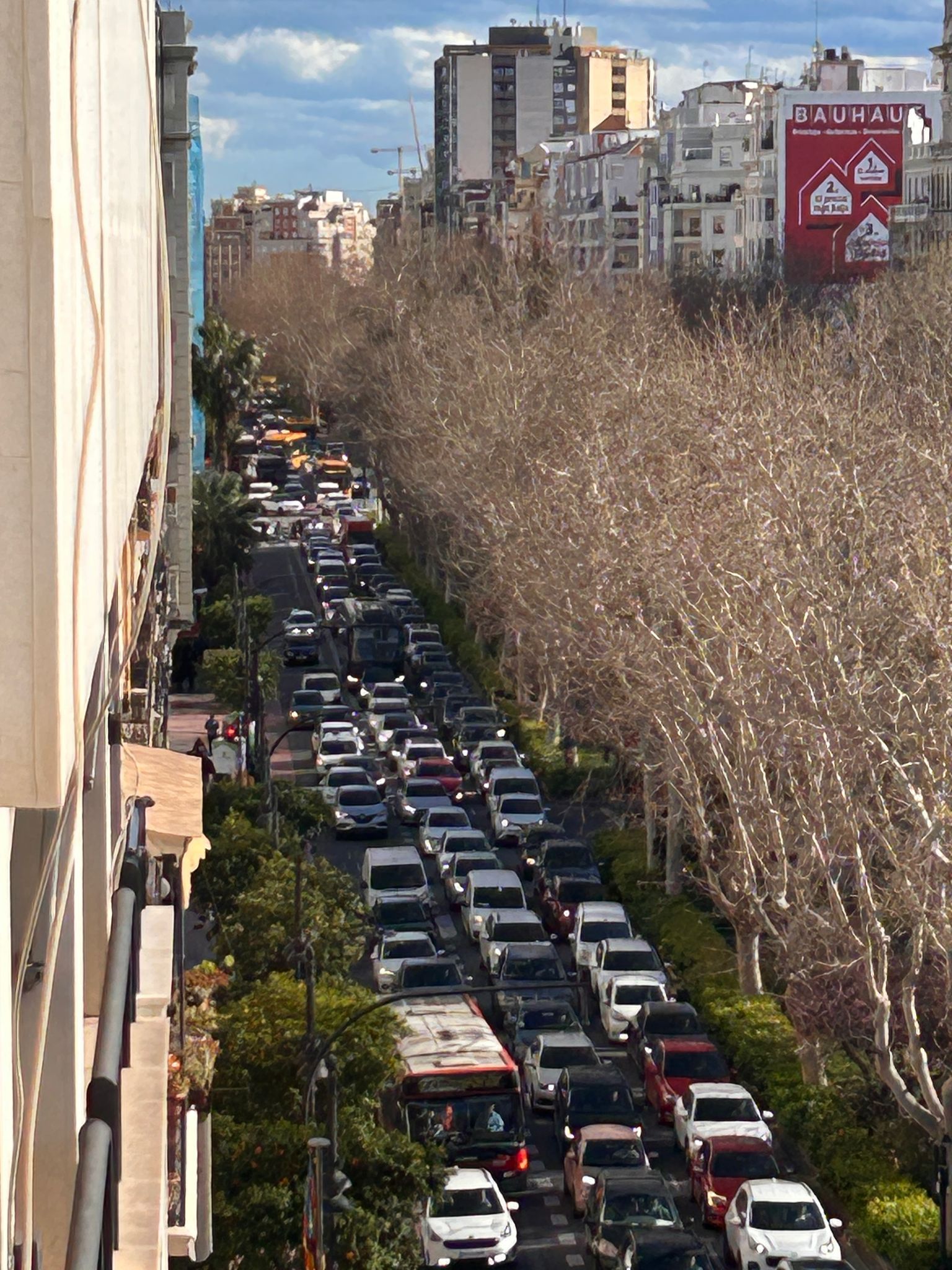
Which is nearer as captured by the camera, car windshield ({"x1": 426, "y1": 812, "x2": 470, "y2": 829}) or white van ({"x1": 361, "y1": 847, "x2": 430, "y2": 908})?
white van ({"x1": 361, "y1": 847, "x2": 430, "y2": 908})

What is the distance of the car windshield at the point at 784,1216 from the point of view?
18516 mm

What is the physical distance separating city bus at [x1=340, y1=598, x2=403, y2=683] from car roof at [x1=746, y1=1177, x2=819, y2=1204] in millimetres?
33674

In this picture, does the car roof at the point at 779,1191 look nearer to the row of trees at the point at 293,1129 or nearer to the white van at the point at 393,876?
the row of trees at the point at 293,1129

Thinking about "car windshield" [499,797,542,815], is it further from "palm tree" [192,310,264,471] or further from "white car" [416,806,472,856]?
"palm tree" [192,310,264,471]

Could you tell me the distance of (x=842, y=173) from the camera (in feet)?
286

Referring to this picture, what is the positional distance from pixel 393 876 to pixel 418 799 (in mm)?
7447

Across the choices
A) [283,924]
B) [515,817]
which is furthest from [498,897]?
[283,924]

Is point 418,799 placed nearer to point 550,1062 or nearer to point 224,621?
point 550,1062

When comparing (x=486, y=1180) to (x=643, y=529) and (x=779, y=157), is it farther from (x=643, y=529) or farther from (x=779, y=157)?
(x=779, y=157)

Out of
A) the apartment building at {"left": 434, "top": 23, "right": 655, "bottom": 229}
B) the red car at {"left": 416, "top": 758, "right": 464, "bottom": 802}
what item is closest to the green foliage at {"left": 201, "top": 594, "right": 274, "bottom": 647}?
the red car at {"left": 416, "top": 758, "right": 464, "bottom": 802}

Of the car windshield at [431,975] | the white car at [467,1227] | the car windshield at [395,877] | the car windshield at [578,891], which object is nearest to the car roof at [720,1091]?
the white car at [467,1227]

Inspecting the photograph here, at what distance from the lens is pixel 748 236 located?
9512cm

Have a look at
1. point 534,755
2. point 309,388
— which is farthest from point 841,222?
point 534,755

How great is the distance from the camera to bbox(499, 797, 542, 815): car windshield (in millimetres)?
37344
